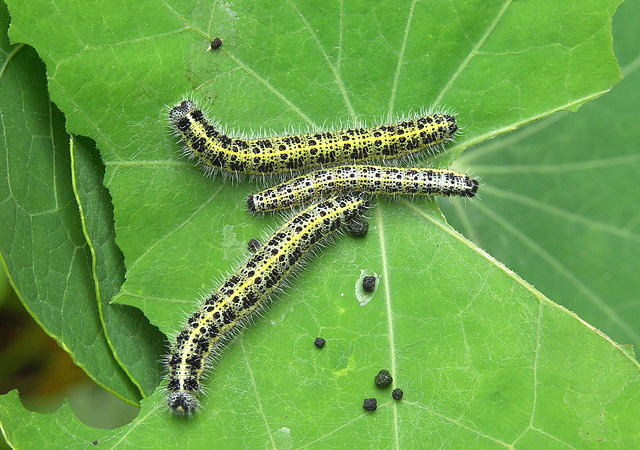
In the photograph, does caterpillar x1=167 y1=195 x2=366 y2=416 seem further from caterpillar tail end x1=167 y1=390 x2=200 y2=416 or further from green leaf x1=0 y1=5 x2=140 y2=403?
green leaf x1=0 y1=5 x2=140 y2=403

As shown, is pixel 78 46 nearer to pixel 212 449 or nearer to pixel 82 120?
pixel 82 120

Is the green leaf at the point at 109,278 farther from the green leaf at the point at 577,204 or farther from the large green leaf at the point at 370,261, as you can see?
the green leaf at the point at 577,204

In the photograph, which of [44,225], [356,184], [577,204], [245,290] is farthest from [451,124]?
[44,225]

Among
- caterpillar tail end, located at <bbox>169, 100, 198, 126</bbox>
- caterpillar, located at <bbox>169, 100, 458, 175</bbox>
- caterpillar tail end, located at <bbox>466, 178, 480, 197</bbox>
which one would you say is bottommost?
caterpillar tail end, located at <bbox>466, 178, 480, 197</bbox>

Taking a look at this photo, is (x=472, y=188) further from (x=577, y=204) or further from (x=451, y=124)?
(x=577, y=204)

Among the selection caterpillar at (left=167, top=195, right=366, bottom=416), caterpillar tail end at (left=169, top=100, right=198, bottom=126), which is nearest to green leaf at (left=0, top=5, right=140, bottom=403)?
caterpillar at (left=167, top=195, right=366, bottom=416)

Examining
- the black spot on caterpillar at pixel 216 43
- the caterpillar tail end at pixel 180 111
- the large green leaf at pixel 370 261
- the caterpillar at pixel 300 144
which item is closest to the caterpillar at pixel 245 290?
the large green leaf at pixel 370 261
